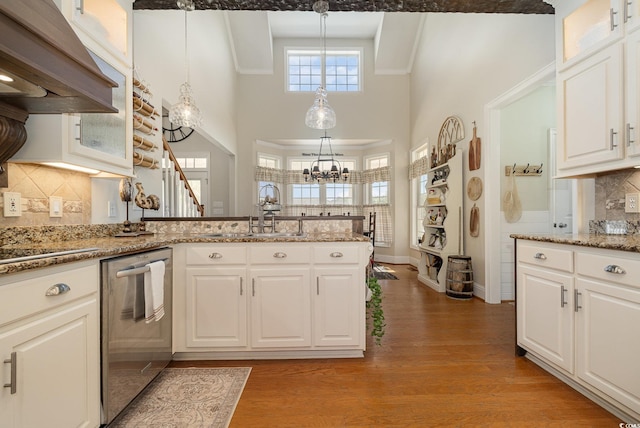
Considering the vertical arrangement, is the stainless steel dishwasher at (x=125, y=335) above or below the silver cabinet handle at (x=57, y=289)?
below

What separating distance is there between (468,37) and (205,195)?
5715 millimetres

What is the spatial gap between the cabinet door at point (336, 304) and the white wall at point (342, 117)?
478 centimetres

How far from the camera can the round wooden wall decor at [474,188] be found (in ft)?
12.8

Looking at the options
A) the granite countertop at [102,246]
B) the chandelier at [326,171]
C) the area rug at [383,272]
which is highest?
the chandelier at [326,171]

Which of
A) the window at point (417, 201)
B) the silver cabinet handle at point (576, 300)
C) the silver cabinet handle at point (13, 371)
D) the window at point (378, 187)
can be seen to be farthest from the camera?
the window at point (378, 187)

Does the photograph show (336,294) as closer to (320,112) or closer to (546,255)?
(546,255)

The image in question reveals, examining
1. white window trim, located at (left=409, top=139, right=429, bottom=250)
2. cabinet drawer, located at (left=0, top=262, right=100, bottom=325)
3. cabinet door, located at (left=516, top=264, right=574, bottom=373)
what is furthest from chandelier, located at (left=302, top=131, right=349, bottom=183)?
cabinet drawer, located at (left=0, top=262, right=100, bottom=325)

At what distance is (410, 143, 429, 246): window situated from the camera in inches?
246

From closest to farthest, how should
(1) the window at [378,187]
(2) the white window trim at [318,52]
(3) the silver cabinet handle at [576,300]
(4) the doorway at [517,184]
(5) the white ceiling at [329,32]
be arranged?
1. (3) the silver cabinet handle at [576,300]
2. (4) the doorway at [517,184]
3. (5) the white ceiling at [329,32]
4. (2) the white window trim at [318,52]
5. (1) the window at [378,187]

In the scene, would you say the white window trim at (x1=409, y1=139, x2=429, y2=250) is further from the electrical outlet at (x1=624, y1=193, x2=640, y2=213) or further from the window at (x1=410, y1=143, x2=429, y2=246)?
the electrical outlet at (x1=624, y1=193, x2=640, y2=213)

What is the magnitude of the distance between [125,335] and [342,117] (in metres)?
6.18

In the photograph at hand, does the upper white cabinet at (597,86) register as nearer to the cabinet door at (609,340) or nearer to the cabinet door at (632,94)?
the cabinet door at (632,94)

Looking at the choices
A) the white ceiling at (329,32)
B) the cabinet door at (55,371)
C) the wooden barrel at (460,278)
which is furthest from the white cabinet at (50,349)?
the white ceiling at (329,32)

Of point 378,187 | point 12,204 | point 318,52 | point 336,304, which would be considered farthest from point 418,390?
point 318,52
